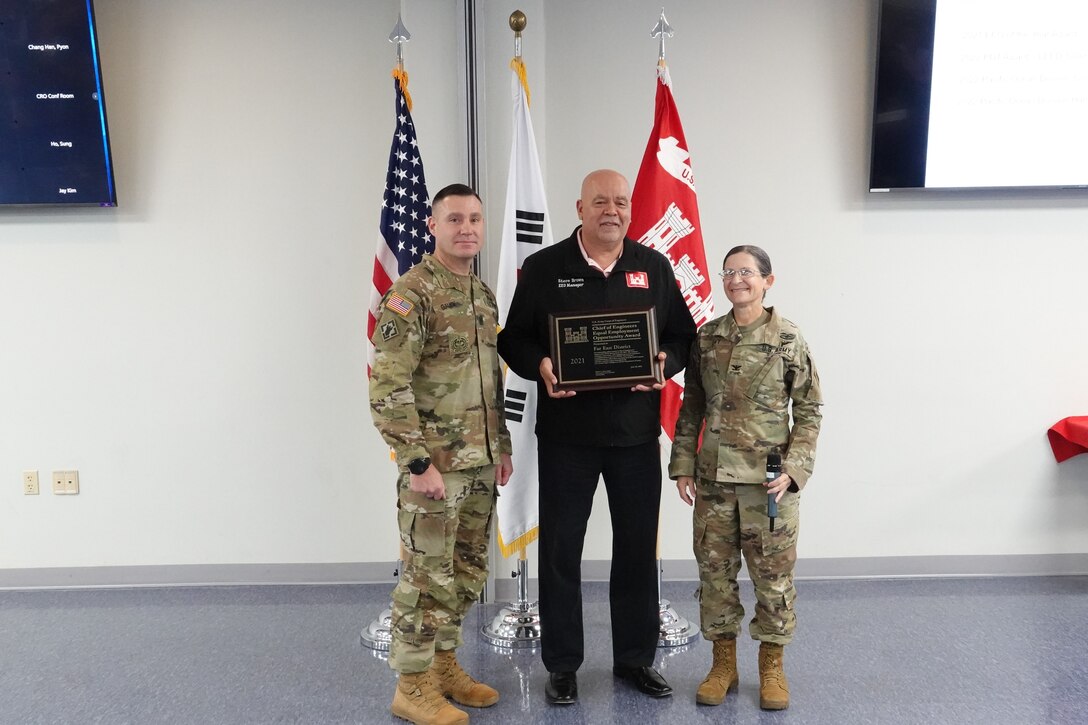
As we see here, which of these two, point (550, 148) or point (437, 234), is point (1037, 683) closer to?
point (437, 234)

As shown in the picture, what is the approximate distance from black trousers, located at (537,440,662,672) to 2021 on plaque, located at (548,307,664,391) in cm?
24

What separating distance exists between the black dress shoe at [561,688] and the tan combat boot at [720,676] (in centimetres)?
39

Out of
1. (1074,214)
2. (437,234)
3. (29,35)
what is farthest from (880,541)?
(29,35)

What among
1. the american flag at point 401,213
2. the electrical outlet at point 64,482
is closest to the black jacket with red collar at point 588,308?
the american flag at point 401,213

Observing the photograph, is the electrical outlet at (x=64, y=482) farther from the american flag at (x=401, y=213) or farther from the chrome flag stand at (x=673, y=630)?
the chrome flag stand at (x=673, y=630)

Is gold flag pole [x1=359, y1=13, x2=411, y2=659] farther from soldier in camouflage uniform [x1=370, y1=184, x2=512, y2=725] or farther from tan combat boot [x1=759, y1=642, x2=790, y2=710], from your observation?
tan combat boot [x1=759, y1=642, x2=790, y2=710]

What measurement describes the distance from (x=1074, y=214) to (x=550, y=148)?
234 centimetres

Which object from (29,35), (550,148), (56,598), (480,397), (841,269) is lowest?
(56,598)

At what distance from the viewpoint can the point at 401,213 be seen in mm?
2984

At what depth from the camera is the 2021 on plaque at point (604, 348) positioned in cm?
230

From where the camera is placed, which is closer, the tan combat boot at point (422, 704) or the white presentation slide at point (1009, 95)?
the tan combat boot at point (422, 704)

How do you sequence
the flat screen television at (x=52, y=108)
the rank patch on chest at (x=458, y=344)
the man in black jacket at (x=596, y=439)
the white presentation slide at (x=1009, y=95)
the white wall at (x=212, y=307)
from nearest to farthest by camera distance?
the rank patch on chest at (x=458, y=344) < the man in black jacket at (x=596, y=439) < the flat screen television at (x=52, y=108) < the white presentation slide at (x=1009, y=95) < the white wall at (x=212, y=307)

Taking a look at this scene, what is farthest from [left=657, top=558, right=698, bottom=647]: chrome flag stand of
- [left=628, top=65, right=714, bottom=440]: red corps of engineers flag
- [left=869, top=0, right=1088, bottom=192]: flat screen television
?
[left=869, top=0, right=1088, bottom=192]: flat screen television

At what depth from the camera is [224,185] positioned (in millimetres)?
3412
